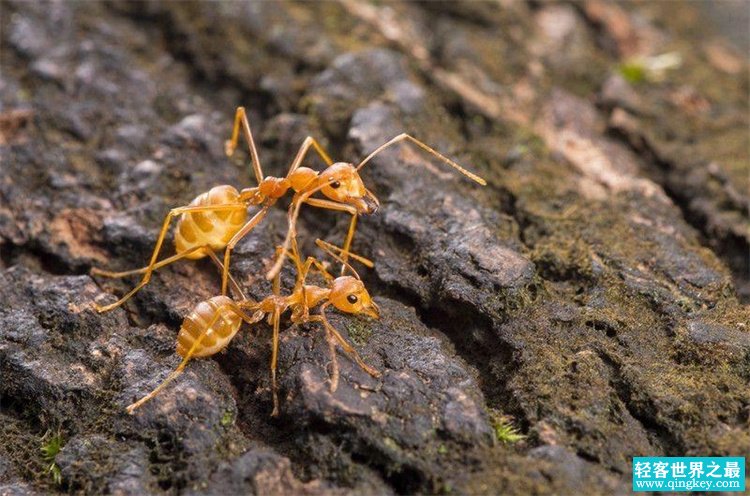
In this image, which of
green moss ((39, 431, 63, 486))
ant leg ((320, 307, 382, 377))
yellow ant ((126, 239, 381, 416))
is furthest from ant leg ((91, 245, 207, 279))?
green moss ((39, 431, 63, 486))

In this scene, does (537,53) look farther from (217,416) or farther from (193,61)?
(217,416)

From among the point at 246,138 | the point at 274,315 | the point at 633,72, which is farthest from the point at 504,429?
the point at 633,72

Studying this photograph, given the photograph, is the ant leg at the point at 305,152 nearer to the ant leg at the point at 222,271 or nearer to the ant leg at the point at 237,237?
the ant leg at the point at 237,237

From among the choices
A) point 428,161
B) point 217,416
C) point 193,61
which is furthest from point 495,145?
point 217,416

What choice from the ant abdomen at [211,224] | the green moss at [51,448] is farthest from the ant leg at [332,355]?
the green moss at [51,448]

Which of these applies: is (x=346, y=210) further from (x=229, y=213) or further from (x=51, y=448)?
(x=51, y=448)

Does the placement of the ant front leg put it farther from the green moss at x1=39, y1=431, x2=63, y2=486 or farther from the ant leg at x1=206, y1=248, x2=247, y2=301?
the green moss at x1=39, y1=431, x2=63, y2=486
